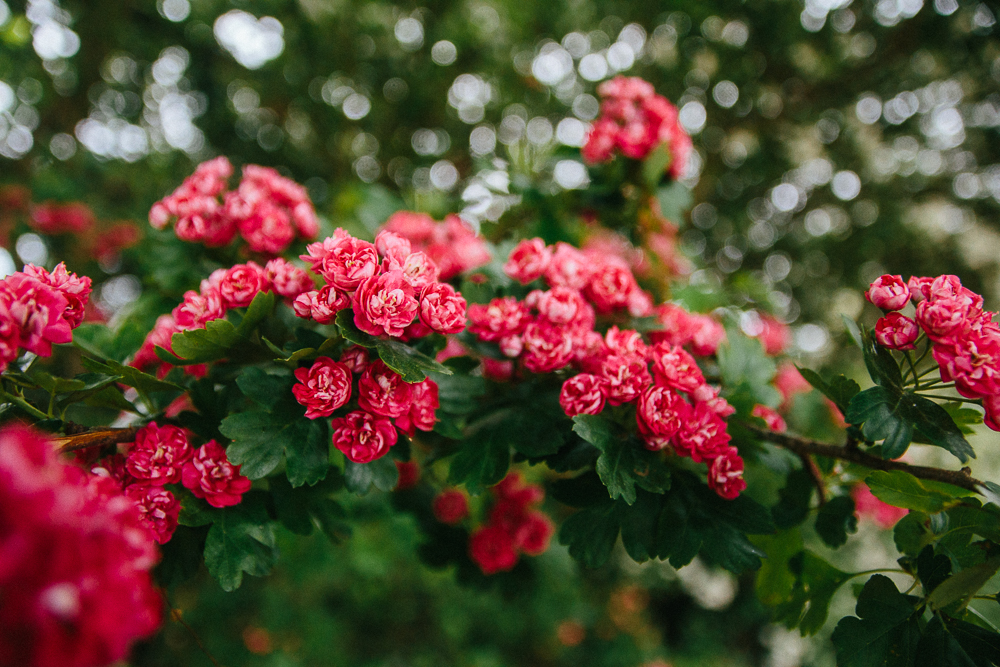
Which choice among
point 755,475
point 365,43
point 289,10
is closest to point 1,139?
point 289,10

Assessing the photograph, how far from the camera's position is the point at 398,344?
0.94m

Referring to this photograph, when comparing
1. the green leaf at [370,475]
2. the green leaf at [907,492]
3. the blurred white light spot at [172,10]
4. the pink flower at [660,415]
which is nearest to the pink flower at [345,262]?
the green leaf at [370,475]

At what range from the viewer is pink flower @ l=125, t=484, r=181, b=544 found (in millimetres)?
912

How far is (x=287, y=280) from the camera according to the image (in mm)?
1036

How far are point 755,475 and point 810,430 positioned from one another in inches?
12.8

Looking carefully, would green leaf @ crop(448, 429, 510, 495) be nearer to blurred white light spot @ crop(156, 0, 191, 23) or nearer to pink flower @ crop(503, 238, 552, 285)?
pink flower @ crop(503, 238, 552, 285)

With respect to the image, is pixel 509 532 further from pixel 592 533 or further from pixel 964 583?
pixel 964 583

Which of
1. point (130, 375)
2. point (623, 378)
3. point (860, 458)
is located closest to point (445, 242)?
point (623, 378)

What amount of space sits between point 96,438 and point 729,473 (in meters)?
1.25

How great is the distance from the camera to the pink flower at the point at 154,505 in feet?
2.99

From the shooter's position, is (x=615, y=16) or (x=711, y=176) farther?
(x=711, y=176)

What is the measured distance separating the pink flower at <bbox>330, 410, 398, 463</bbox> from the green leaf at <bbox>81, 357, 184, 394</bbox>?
0.35m

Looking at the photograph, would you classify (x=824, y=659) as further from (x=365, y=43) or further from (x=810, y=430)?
(x=365, y=43)

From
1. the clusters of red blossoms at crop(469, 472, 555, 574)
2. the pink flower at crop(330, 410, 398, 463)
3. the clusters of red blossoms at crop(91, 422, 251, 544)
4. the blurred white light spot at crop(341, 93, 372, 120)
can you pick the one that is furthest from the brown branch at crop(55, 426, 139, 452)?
the blurred white light spot at crop(341, 93, 372, 120)
